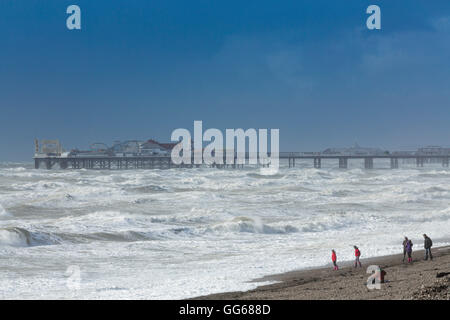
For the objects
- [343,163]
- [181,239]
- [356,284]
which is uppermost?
[356,284]

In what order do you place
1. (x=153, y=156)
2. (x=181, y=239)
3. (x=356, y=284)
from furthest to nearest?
(x=153, y=156) < (x=181, y=239) < (x=356, y=284)

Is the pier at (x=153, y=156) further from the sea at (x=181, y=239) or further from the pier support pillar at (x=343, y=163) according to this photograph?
the sea at (x=181, y=239)

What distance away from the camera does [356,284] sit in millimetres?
10281

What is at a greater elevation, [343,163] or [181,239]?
[181,239]

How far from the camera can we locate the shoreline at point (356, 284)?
872 centimetres

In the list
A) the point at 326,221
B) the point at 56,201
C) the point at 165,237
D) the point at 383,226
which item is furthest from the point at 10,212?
the point at 383,226

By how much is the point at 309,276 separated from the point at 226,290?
7.29 feet

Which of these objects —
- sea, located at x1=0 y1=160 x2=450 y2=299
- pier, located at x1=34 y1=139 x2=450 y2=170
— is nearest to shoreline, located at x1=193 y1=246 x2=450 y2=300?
sea, located at x1=0 y1=160 x2=450 y2=299

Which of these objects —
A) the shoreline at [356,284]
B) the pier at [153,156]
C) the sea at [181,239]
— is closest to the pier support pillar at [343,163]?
the pier at [153,156]

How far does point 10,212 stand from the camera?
26.9 m

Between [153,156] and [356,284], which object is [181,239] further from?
[153,156]

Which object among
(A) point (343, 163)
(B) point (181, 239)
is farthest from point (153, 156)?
(B) point (181, 239)

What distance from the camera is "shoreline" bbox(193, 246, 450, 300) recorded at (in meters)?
8.72
